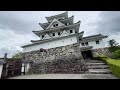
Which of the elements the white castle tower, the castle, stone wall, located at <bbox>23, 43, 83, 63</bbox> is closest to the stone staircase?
stone wall, located at <bbox>23, 43, 83, 63</bbox>

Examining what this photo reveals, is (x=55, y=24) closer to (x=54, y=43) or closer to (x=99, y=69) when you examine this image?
(x=54, y=43)

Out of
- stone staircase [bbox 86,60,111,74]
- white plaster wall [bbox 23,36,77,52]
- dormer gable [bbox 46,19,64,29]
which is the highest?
dormer gable [bbox 46,19,64,29]

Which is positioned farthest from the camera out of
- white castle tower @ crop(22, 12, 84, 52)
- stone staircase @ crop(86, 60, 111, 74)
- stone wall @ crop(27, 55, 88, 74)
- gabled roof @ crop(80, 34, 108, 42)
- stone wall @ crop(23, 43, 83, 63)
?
gabled roof @ crop(80, 34, 108, 42)

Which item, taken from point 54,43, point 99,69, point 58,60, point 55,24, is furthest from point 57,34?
point 99,69

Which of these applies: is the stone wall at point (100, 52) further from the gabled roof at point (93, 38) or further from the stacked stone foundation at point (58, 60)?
the stacked stone foundation at point (58, 60)

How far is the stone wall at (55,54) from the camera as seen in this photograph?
33.2 feet

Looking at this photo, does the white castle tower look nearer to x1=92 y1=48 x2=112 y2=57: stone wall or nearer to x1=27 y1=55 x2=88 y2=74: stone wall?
x1=27 y1=55 x2=88 y2=74: stone wall

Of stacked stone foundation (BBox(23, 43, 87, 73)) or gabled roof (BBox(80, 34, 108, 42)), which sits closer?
stacked stone foundation (BBox(23, 43, 87, 73))

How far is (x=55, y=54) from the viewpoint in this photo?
35.0ft

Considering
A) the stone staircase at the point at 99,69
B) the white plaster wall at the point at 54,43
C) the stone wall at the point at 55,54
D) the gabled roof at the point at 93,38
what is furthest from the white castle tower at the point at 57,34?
the stone staircase at the point at 99,69

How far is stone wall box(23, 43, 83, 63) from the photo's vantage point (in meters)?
10.1

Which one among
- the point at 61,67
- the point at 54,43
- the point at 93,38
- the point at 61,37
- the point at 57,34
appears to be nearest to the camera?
the point at 61,67

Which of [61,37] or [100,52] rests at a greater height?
[61,37]
